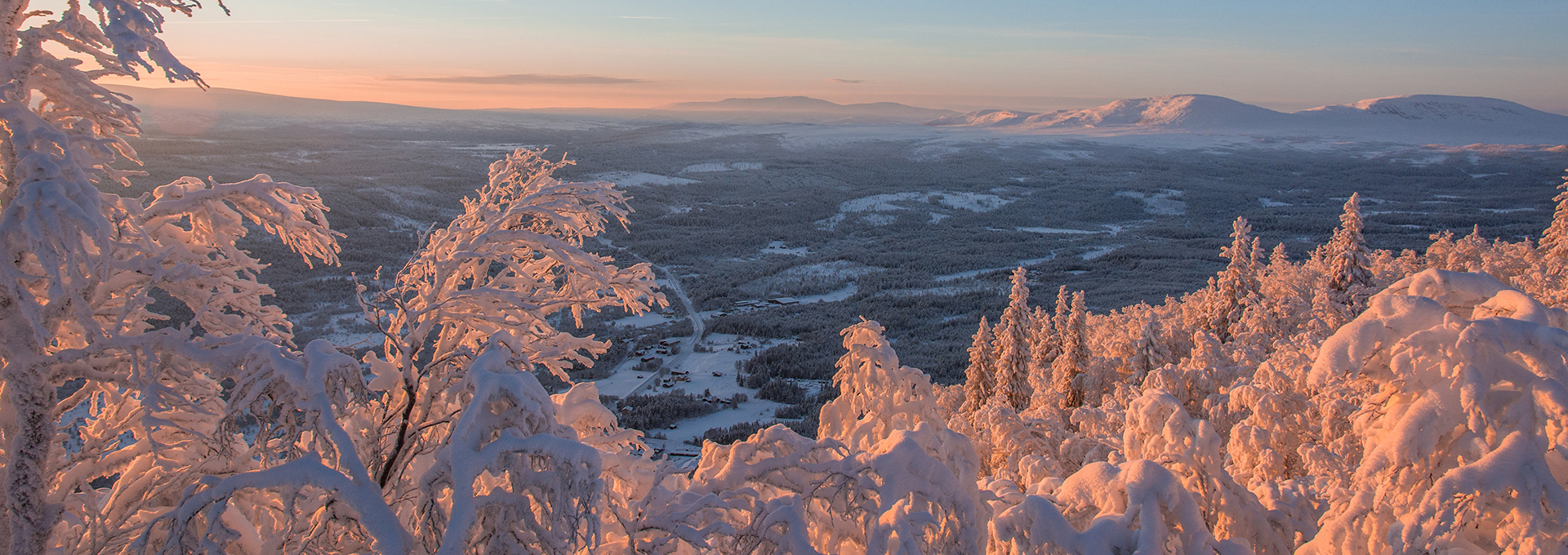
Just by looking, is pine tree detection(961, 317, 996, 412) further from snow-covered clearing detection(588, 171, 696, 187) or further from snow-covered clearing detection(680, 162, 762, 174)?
snow-covered clearing detection(680, 162, 762, 174)

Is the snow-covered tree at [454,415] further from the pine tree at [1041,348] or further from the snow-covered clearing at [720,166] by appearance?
the snow-covered clearing at [720,166]

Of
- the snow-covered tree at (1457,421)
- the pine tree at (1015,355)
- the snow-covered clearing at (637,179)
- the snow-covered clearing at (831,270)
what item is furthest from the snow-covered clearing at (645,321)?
the snow-covered clearing at (637,179)

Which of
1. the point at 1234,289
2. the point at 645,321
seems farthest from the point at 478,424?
the point at 645,321

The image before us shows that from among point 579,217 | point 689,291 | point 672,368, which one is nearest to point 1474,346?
point 579,217

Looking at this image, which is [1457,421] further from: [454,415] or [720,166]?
[720,166]

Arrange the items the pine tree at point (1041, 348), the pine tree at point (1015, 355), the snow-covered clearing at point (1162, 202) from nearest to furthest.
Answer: the pine tree at point (1015, 355) → the pine tree at point (1041, 348) → the snow-covered clearing at point (1162, 202)

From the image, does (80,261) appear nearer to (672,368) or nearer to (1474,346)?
(1474,346)
